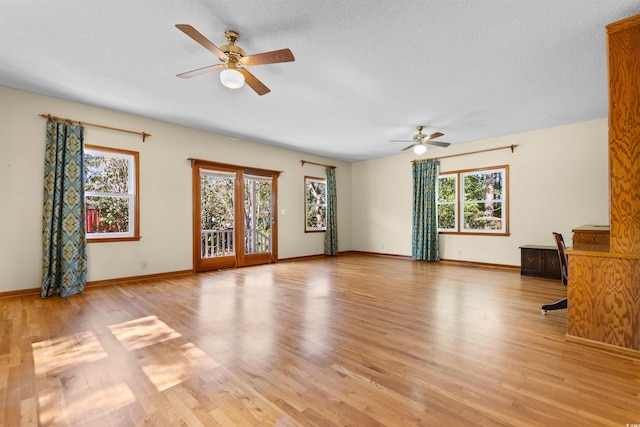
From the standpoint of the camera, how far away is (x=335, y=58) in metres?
3.10

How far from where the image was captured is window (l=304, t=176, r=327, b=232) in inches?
307

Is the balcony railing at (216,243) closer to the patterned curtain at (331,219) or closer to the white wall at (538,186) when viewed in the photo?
the patterned curtain at (331,219)

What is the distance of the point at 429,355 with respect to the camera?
7.44ft

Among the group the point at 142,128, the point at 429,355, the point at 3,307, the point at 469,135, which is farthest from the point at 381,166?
the point at 3,307

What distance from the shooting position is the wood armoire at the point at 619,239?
2.33m

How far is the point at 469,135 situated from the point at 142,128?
6174 mm

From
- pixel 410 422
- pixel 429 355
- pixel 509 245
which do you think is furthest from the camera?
pixel 509 245

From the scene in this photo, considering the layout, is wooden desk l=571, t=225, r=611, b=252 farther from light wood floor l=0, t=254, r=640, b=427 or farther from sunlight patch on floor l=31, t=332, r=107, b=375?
sunlight patch on floor l=31, t=332, r=107, b=375

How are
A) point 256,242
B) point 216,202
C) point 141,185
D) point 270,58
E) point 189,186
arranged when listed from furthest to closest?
point 256,242 → point 216,202 → point 189,186 → point 141,185 → point 270,58

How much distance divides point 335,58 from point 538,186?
4.90 m

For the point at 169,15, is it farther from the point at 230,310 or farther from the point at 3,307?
the point at 3,307

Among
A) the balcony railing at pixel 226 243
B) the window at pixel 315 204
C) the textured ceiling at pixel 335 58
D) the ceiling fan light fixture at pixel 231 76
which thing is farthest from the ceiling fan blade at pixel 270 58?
the window at pixel 315 204

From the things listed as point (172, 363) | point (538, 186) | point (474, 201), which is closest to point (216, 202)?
point (172, 363)

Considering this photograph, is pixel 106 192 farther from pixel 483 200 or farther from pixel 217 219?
pixel 483 200
